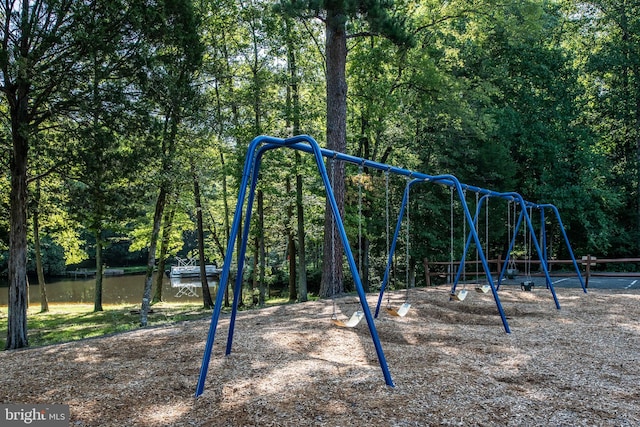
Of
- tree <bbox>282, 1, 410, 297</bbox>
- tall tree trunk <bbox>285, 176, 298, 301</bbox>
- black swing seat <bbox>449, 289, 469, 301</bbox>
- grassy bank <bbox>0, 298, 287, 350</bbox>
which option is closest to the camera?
black swing seat <bbox>449, 289, 469, 301</bbox>

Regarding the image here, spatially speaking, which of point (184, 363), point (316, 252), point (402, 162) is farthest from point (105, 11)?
point (316, 252)

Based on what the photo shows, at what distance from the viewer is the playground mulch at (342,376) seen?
10.6 feet

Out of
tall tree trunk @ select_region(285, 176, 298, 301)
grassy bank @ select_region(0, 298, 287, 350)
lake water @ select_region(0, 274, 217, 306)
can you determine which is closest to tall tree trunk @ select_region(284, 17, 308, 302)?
tall tree trunk @ select_region(285, 176, 298, 301)

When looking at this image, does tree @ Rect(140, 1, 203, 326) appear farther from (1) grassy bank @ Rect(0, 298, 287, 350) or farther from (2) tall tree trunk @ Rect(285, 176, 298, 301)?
(2) tall tree trunk @ Rect(285, 176, 298, 301)

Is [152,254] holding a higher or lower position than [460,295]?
higher

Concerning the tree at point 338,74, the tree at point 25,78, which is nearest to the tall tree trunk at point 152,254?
the tree at point 25,78

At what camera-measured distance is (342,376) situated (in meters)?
3.92

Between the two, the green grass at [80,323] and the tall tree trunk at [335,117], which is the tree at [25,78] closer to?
the green grass at [80,323]

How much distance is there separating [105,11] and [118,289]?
2833 centimetres

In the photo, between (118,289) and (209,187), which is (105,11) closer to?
(209,187)

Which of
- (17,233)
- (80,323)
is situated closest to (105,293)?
(80,323)

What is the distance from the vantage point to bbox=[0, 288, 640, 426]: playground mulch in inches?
127

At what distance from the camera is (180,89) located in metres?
9.18

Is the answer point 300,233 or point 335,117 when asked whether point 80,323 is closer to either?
point 300,233
